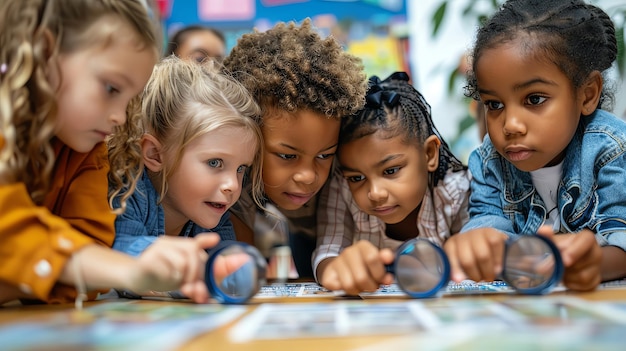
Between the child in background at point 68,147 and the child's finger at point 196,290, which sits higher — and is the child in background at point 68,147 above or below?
above

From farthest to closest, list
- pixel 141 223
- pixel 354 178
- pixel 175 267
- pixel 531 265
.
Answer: pixel 354 178 → pixel 141 223 → pixel 531 265 → pixel 175 267

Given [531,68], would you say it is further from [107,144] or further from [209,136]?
[107,144]

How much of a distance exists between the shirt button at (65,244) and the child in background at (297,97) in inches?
23.7

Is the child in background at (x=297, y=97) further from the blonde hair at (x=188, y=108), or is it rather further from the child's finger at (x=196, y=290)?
the child's finger at (x=196, y=290)

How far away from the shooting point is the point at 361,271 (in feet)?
2.76

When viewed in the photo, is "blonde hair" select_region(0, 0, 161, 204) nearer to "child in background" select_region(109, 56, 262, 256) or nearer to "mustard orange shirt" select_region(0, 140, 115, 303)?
"mustard orange shirt" select_region(0, 140, 115, 303)

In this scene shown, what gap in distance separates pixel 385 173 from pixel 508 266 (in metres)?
0.57

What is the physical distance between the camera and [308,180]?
4.24ft

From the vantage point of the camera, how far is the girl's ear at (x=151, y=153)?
1.20 metres

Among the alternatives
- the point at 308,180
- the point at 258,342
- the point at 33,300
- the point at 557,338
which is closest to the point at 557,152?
the point at 308,180

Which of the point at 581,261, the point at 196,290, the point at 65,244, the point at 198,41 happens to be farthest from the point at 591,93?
the point at 198,41

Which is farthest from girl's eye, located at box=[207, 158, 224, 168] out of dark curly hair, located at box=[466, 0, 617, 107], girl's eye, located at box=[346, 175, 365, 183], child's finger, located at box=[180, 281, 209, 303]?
dark curly hair, located at box=[466, 0, 617, 107]

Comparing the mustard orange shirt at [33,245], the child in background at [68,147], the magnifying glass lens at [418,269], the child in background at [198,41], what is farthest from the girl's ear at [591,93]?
the child in background at [198,41]

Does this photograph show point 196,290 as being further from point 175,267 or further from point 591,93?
point 591,93
